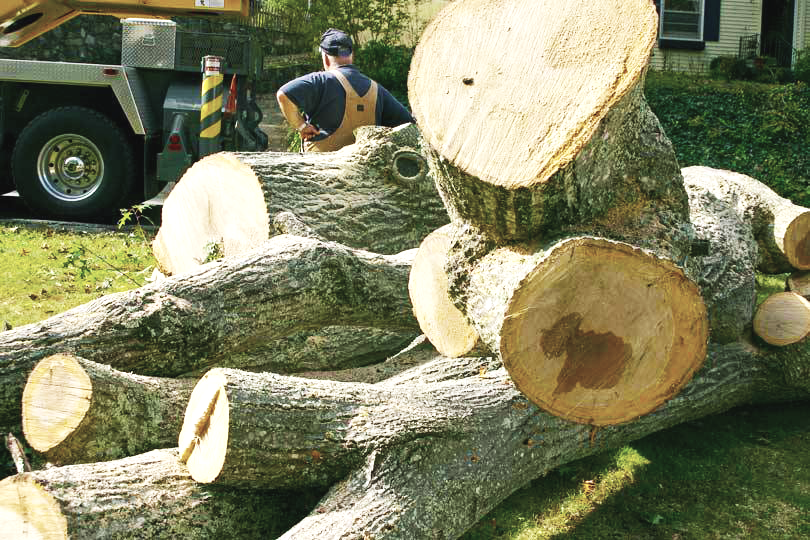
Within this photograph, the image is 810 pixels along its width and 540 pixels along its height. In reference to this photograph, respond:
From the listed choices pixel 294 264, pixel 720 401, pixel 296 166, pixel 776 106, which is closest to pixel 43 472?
pixel 294 264

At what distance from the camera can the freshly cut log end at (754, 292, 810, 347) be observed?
467 cm

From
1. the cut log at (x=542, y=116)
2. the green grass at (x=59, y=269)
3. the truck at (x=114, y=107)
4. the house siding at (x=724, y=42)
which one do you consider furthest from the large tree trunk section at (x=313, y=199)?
the house siding at (x=724, y=42)

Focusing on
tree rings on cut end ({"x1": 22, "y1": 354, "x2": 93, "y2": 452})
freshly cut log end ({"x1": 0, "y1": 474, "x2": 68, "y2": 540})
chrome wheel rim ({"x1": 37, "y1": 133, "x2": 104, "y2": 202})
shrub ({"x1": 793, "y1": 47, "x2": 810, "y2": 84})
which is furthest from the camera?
shrub ({"x1": 793, "y1": 47, "x2": 810, "y2": 84})

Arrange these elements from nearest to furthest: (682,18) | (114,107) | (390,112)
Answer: (390,112), (114,107), (682,18)

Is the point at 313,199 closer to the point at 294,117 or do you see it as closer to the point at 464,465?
the point at 294,117

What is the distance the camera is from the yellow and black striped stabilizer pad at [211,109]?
9.14 meters

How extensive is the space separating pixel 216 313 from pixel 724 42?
20098mm

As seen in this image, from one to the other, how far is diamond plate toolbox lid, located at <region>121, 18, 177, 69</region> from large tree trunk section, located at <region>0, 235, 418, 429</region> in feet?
18.6

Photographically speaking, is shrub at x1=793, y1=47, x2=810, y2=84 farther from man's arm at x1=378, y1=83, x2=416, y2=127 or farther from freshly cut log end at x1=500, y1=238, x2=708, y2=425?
A: freshly cut log end at x1=500, y1=238, x2=708, y2=425

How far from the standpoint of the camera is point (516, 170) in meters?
2.90

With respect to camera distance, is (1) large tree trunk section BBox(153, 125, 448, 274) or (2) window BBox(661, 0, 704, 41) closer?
(1) large tree trunk section BBox(153, 125, 448, 274)

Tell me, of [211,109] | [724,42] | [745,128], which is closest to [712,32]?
[724,42]

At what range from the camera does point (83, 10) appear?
31.0ft

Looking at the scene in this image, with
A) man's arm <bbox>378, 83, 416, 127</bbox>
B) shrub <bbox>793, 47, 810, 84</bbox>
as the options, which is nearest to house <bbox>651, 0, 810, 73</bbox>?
shrub <bbox>793, 47, 810, 84</bbox>
